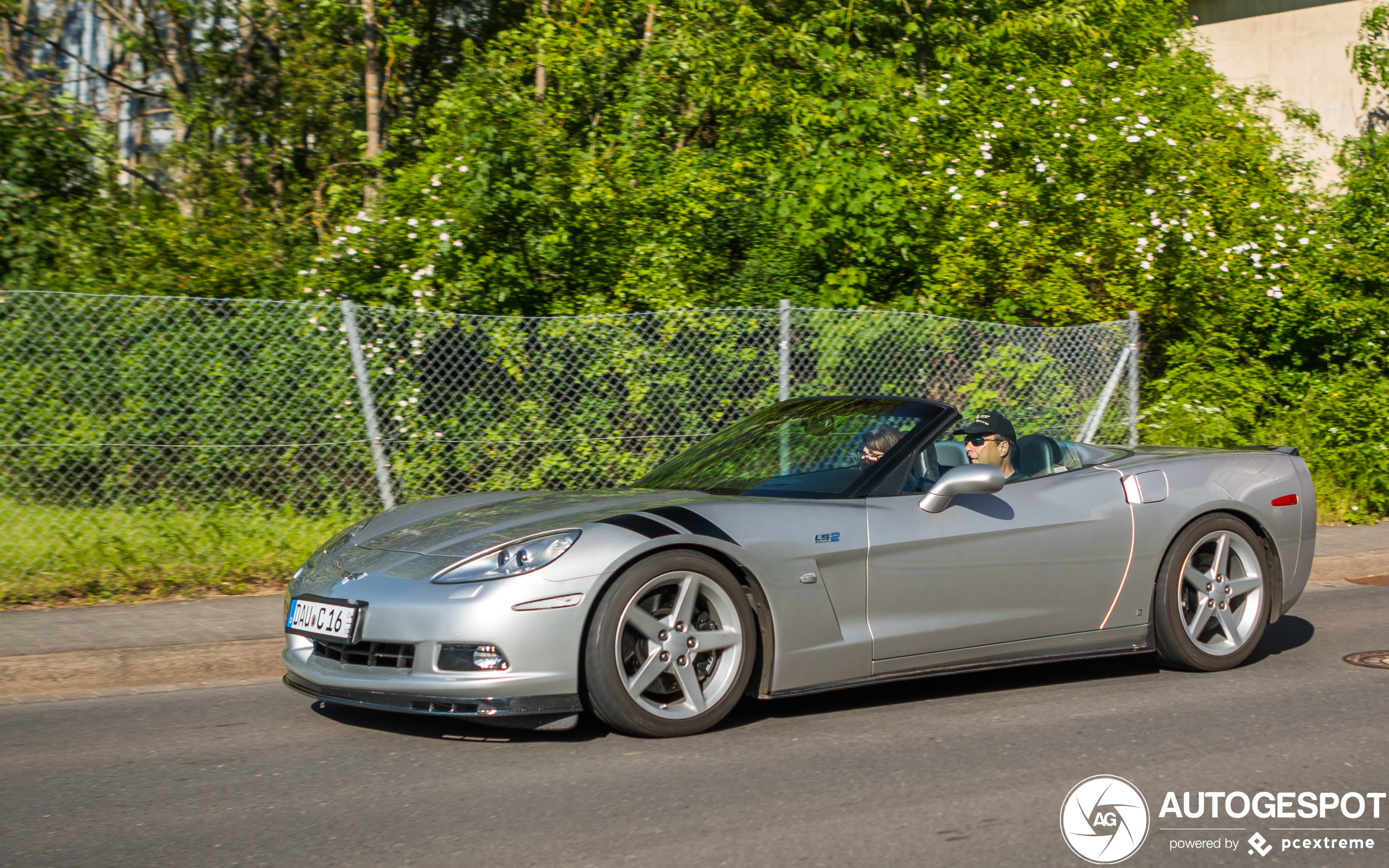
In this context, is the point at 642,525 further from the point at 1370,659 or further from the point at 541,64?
the point at 541,64

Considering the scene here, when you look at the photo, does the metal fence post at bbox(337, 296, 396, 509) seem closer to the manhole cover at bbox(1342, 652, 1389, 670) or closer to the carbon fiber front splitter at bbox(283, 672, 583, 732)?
the carbon fiber front splitter at bbox(283, 672, 583, 732)

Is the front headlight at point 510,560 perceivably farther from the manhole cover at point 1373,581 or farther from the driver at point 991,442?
the manhole cover at point 1373,581

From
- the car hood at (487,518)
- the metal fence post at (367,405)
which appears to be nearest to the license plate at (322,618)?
the car hood at (487,518)

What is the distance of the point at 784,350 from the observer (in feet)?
28.8

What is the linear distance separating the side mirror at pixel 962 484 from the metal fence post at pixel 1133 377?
582cm

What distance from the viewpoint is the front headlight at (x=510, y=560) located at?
14.4ft

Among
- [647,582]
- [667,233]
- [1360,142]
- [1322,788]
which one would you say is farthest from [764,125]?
[1360,142]

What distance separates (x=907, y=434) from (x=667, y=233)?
17.7 ft

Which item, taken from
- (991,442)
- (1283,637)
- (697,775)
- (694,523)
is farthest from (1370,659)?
(697,775)

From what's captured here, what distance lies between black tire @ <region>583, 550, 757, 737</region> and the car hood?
13.6 inches

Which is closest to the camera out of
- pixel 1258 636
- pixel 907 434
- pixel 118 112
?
pixel 907 434

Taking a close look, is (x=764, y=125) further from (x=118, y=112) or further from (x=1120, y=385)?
(x=118, y=112)

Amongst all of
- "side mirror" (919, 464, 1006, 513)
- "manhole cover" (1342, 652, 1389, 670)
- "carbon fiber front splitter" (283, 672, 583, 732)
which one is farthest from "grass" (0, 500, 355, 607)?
"manhole cover" (1342, 652, 1389, 670)

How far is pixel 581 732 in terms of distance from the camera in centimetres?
473
